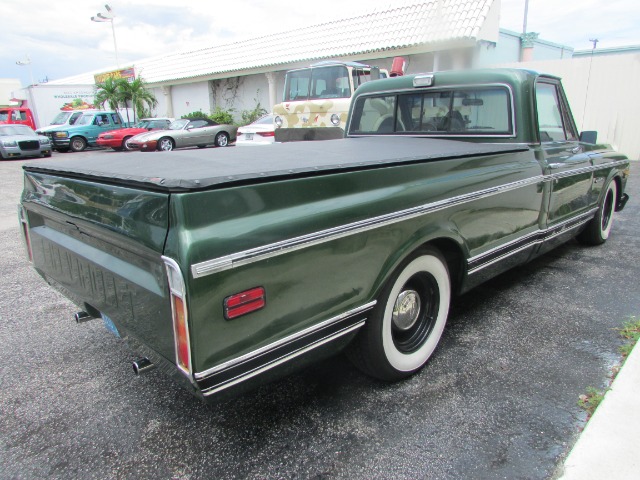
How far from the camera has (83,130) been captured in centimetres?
1961

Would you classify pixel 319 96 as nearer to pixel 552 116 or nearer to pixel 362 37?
pixel 552 116

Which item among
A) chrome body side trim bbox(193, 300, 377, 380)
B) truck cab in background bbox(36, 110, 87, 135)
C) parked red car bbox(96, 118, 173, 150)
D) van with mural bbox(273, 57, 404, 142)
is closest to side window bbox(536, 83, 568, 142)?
chrome body side trim bbox(193, 300, 377, 380)

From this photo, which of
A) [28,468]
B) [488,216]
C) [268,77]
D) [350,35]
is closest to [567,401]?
[488,216]

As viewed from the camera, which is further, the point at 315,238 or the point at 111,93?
the point at 111,93

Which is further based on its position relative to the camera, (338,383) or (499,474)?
(338,383)

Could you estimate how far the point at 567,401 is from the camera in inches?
96.7

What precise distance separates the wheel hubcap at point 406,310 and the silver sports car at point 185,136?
15.0 meters

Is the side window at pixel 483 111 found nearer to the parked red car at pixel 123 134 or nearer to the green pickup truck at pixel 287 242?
the green pickup truck at pixel 287 242

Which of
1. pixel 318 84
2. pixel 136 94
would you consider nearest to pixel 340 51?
pixel 318 84

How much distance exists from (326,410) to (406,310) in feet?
2.39

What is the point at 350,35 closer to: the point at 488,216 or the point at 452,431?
the point at 488,216

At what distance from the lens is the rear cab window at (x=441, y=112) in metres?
3.63

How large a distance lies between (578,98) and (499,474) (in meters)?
13.6

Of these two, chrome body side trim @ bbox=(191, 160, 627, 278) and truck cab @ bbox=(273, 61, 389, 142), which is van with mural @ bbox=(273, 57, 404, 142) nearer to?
truck cab @ bbox=(273, 61, 389, 142)
